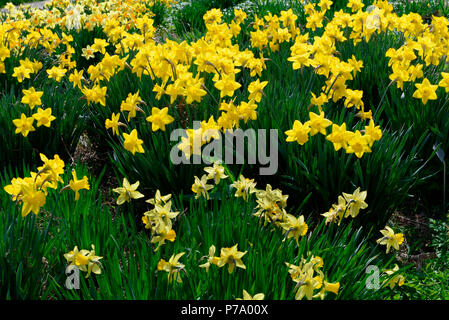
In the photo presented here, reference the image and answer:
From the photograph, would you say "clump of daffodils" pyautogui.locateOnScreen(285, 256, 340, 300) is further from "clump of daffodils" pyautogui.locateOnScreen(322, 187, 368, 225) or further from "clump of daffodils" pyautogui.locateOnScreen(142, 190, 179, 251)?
"clump of daffodils" pyautogui.locateOnScreen(142, 190, 179, 251)

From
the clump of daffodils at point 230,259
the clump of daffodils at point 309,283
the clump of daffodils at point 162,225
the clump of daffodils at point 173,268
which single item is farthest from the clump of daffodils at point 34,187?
the clump of daffodils at point 309,283

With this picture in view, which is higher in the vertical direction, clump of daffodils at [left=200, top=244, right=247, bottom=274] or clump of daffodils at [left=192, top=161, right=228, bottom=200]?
clump of daffodils at [left=192, top=161, right=228, bottom=200]

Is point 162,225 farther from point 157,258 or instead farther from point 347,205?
point 347,205

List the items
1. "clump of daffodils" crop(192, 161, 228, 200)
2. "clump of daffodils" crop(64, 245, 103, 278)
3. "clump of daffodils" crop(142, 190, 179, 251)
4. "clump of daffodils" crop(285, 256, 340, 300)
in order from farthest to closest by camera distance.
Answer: "clump of daffodils" crop(192, 161, 228, 200)
"clump of daffodils" crop(142, 190, 179, 251)
"clump of daffodils" crop(64, 245, 103, 278)
"clump of daffodils" crop(285, 256, 340, 300)

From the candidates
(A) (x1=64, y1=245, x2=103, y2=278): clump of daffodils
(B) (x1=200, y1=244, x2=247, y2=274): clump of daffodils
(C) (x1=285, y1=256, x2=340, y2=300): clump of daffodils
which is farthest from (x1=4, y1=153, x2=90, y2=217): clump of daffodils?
(C) (x1=285, y1=256, x2=340, y2=300): clump of daffodils

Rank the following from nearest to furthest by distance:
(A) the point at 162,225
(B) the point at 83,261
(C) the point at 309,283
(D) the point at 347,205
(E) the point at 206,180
Answer: (C) the point at 309,283
(B) the point at 83,261
(A) the point at 162,225
(D) the point at 347,205
(E) the point at 206,180

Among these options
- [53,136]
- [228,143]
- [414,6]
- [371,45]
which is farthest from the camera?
[414,6]

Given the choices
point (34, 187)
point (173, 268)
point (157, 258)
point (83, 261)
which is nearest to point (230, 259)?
point (173, 268)

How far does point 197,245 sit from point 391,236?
2.46 feet

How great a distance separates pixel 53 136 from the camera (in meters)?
2.75
